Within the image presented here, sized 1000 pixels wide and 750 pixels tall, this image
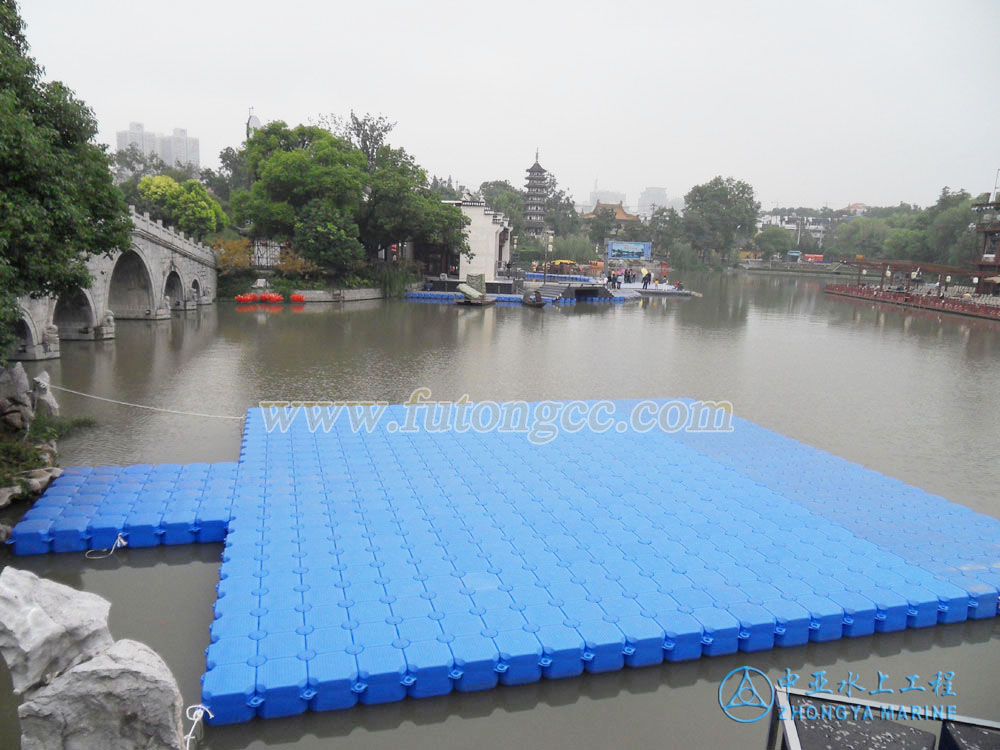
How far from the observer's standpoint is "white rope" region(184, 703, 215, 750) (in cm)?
516

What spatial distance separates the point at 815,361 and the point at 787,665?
1849 centimetres

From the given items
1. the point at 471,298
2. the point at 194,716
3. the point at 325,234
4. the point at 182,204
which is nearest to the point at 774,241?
the point at 471,298

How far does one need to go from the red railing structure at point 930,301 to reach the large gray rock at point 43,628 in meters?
44.9

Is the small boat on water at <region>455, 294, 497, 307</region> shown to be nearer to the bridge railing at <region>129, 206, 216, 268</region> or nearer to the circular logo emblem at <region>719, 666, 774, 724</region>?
the bridge railing at <region>129, 206, 216, 268</region>

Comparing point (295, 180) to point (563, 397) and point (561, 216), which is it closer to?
point (563, 397)

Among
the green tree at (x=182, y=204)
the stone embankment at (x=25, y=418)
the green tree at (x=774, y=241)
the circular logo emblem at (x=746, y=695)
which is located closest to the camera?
the circular logo emblem at (x=746, y=695)

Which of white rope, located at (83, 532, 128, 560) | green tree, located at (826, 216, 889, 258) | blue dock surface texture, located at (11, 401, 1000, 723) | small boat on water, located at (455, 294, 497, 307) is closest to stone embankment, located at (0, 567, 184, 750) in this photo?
blue dock surface texture, located at (11, 401, 1000, 723)

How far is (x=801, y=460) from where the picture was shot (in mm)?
11898

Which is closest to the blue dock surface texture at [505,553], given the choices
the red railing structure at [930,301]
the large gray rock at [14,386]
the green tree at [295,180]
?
the large gray rock at [14,386]

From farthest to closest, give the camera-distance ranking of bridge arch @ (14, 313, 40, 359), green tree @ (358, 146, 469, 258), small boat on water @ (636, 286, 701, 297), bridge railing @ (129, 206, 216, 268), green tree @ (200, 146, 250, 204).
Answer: green tree @ (200, 146, 250, 204) < small boat on water @ (636, 286, 701, 297) < green tree @ (358, 146, 469, 258) < bridge railing @ (129, 206, 216, 268) < bridge arch @ (14, 313, 40, 359)

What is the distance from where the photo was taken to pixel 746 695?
246 inches

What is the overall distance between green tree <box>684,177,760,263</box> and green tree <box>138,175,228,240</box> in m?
58.6

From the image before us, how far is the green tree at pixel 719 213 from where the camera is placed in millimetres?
81625

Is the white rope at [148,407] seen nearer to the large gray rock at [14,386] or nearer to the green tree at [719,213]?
the large gray rock at [14,386]
